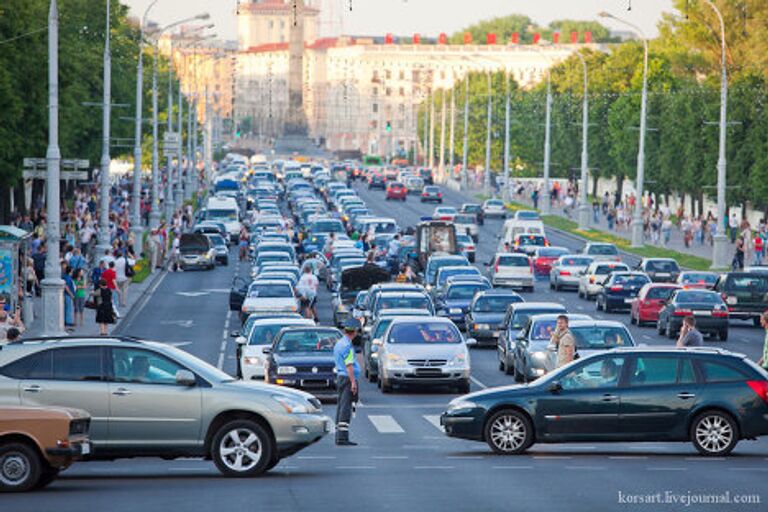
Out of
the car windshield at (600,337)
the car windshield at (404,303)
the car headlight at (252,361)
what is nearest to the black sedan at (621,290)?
the car windshield at (404,303)

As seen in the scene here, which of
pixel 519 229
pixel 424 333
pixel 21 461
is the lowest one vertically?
pixel 519 229

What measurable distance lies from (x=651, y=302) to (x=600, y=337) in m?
18.4

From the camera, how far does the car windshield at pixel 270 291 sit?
51.2 metres

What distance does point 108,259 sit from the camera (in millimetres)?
51344

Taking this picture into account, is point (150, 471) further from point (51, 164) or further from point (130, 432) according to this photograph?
point (51, 164)

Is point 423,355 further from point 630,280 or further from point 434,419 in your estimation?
point 630,280

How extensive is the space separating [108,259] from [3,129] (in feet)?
48.5

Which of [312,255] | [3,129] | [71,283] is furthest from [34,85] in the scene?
[71,283]

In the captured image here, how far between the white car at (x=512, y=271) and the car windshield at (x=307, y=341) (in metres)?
31.9

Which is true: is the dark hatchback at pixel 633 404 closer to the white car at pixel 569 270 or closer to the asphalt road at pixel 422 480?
the asphalt road at pixel 422 480

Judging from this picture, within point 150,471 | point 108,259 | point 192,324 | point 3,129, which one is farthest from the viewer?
point 3,129

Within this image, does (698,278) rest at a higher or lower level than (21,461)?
lower

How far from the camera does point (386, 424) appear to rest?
30.2 meters

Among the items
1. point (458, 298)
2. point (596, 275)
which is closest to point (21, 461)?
point (458, 298)
